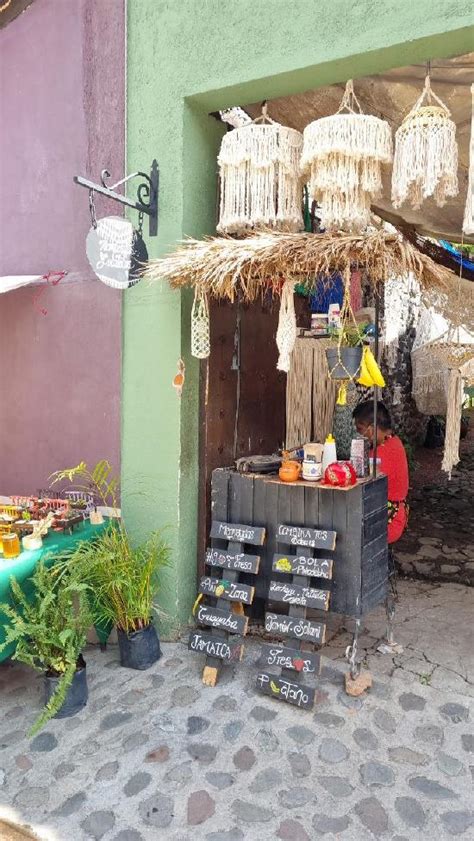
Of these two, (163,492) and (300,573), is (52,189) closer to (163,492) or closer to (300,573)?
(163,492)

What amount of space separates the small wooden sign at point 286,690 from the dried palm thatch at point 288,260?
266cm

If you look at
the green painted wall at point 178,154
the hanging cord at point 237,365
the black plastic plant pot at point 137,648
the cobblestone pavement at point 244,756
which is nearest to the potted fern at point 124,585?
the black plastic plant pot at point 137,648

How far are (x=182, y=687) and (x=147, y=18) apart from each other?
520cm

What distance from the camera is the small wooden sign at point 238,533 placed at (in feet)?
13.9

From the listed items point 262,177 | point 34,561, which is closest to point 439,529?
point 262,177

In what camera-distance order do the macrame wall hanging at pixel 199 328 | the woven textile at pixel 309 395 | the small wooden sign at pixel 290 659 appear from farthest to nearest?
the woven textile at pixel 309 395, the macrame wall hanging at pixel 199 328, the small wooden sign at pixel 290 659

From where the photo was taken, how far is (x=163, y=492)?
4781mm

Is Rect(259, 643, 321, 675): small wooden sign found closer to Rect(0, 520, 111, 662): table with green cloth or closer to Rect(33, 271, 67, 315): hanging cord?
Rect(0, 520, 111, 662): table with green cloth

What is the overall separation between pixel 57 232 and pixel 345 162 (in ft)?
9.28

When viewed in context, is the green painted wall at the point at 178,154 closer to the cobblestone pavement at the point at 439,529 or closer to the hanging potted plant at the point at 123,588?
the hanging potted plant at the point at 123,588

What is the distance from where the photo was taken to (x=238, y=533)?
4.34 m

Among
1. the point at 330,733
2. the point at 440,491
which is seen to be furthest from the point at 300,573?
the point at 440,491

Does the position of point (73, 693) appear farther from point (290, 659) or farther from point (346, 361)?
point (346, 361)

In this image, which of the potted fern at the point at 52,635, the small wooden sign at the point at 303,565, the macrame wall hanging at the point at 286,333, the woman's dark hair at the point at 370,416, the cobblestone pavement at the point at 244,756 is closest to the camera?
the cobblestone pavement at the point at 244,756
